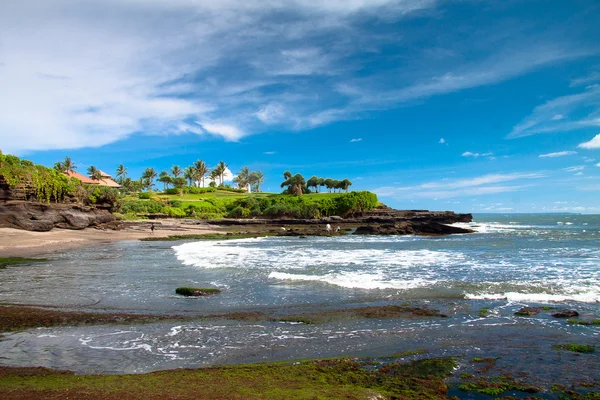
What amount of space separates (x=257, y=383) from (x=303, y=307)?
5.19m

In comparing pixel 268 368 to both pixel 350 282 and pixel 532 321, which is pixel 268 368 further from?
pixel 350 282

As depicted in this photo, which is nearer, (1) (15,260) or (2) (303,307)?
(2) (303,307)

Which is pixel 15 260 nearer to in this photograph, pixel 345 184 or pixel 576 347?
pixel 576 347

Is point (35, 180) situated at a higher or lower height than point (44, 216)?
higher

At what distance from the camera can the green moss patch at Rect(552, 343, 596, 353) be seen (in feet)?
21.8

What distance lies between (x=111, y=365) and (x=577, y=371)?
7.58 metres

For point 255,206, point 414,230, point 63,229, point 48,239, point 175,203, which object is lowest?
point 48,239

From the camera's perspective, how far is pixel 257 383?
4992 millimetres

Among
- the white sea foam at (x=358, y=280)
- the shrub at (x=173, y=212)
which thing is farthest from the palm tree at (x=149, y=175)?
the white sea foam at (x=358, y=280)

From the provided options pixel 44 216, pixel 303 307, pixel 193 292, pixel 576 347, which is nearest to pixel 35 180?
pixel 44 216

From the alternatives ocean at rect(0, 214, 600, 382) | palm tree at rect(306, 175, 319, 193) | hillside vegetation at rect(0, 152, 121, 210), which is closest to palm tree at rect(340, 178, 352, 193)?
palm tree at rect(306, 175, 319, 193)

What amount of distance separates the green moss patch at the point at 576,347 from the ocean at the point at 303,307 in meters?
0.31

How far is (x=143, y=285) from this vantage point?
1323 cm

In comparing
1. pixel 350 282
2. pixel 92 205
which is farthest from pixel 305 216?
pixel 350 282
